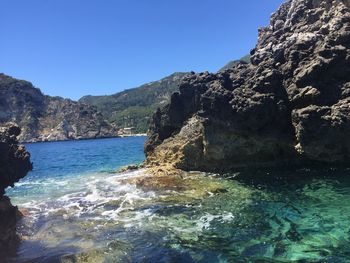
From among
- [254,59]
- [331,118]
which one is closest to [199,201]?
[331,118]

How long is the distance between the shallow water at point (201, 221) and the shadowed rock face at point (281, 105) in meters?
2.58

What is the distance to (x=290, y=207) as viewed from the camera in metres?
20.8

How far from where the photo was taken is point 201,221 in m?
19.5

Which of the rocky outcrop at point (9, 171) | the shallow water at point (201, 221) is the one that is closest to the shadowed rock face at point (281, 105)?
the shallow water at point (201, 221)

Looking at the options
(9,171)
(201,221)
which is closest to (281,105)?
(201,221)

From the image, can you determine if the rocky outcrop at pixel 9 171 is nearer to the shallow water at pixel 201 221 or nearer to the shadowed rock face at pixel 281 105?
the shallow water at pixel 201 221

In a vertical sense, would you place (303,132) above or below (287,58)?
below

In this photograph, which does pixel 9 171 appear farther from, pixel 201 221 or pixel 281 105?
pixel 281 105

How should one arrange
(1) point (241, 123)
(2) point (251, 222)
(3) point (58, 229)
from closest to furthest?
(2) point (251, 222) → (3) point (58, 229) → (1) point (241, 123)

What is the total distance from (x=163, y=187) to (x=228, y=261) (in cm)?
1387

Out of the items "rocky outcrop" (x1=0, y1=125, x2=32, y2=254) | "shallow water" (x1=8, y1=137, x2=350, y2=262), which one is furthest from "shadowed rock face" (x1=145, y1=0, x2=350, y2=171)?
"rocky outcrop" (x1=0, y1=125, x2=32, y2=254)

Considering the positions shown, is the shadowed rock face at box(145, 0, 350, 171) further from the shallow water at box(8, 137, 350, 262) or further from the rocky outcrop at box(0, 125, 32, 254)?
the rocky outcrop at box(0, 125, 32, 254)

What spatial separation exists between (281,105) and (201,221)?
47.1 feet

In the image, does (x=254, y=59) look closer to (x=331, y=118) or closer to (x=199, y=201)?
(x=331, y=118)
